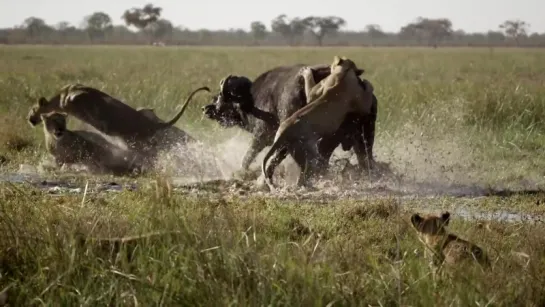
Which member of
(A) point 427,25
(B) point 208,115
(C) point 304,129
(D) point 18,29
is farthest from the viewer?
(A) point 427,25

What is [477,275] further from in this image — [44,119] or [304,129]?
[44,119]

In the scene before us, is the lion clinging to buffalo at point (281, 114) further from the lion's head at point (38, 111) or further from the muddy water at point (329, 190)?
the muddy water at point (329, 190)

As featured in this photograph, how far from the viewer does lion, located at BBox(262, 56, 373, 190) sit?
7.59 meters

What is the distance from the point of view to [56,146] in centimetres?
942

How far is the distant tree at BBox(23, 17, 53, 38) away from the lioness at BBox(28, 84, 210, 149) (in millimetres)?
65170

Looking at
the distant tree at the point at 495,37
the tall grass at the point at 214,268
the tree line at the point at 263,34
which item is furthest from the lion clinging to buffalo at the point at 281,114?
the distant tree at the point at 495,37

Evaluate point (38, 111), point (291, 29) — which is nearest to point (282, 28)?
point (291, 29)

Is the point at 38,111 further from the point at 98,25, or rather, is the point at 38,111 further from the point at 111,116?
the point at 98,25

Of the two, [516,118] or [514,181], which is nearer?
[514,181]

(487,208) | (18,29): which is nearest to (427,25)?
(18,29)

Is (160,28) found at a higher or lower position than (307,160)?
lower

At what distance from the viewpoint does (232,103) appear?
9.11 m

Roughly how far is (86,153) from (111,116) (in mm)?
501

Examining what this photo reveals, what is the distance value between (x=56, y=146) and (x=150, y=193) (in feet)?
14.8
